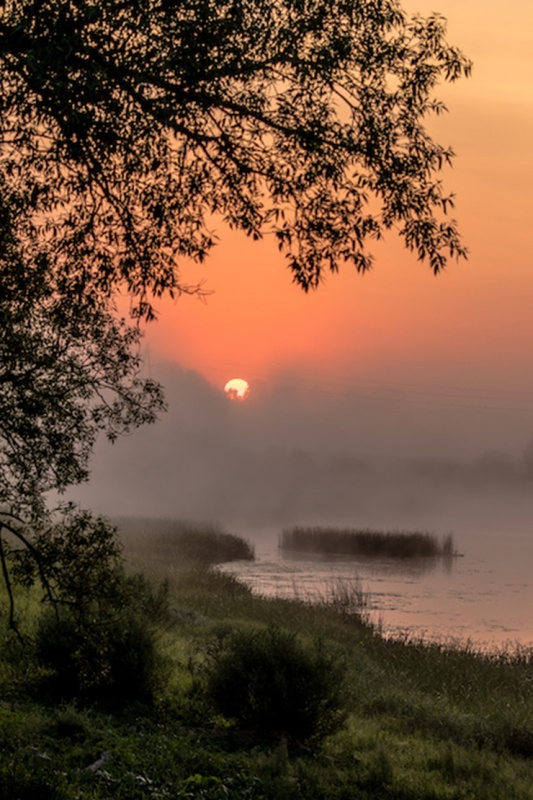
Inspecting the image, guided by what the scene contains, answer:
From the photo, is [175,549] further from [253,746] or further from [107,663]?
[253,746]

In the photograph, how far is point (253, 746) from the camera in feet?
40.5

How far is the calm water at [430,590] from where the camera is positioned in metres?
33.1

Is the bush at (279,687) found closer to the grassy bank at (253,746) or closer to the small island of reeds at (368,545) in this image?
the grassy bank at (253,746)

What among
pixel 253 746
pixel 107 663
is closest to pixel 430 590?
pixel 107 663

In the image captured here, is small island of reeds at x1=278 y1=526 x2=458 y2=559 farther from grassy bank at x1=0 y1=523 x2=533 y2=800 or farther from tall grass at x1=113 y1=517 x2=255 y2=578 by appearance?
grassy bank at x1=0 y1=523 x2=533 y2=800

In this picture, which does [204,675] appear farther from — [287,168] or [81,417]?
[287,168]

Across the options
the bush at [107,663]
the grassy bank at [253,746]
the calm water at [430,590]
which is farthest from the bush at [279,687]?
the calm water at [430,590]

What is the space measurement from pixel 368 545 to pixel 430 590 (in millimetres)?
21696

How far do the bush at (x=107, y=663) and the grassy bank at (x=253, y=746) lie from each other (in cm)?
37

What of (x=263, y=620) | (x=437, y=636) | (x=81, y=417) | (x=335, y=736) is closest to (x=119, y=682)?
(x=335, y=736)

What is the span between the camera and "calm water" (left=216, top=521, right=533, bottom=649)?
108 feet

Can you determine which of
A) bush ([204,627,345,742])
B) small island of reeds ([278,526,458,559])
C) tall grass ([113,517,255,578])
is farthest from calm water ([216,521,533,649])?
bush ([204,627,345,742])

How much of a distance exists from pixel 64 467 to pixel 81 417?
70 cm

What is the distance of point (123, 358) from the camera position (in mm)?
13414
